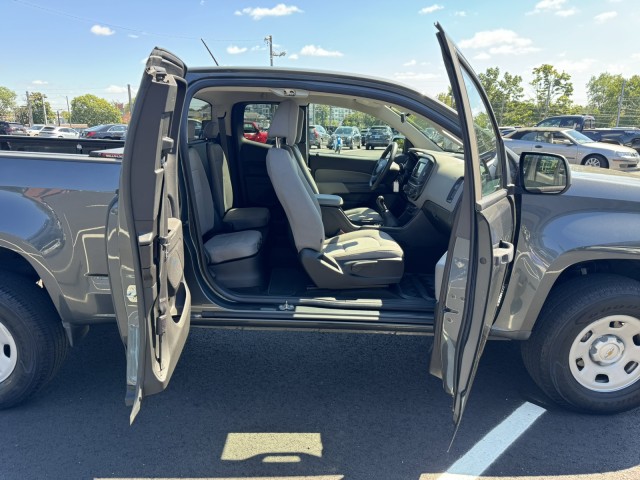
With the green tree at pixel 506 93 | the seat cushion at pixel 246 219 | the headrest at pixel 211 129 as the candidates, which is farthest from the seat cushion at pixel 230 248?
the green tree at pixel 506 93

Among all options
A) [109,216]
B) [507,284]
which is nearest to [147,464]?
[109,216]

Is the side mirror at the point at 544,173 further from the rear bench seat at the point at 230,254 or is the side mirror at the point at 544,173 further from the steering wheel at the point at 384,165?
the steering wheel at the point at 384,165

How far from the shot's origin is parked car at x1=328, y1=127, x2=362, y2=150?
4879mm

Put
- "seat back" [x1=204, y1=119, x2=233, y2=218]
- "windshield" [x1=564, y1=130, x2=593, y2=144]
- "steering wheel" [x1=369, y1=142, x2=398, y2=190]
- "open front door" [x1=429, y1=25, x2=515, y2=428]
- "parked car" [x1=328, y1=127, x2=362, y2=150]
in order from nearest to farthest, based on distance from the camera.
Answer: "open front door" [x1=429, y1=25, x2=515, y2=428], "seat back" [x1=204, y1=119, x2=233, y2=218], "steering wheel" [x1=369, y1=142, x2=398, y2=190], "parked car" [x1=328, y1=127, x2=362, y2=150], "windshield" [x1=564, y1=130, x2=593, y2=144]

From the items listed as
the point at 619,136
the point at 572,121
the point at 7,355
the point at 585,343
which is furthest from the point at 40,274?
the point at 619,136

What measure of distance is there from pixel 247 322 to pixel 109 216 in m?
0.90

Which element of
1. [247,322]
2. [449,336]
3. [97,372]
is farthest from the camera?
[97,372]

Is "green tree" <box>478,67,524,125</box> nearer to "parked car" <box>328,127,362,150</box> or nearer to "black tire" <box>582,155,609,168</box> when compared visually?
"black tire" <box>582,155,609,168</box>

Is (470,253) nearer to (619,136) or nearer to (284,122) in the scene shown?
(284,122)

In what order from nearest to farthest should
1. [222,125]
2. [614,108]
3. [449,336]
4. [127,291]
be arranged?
[127,291]
[449,336]
[222,125]
[614,108]

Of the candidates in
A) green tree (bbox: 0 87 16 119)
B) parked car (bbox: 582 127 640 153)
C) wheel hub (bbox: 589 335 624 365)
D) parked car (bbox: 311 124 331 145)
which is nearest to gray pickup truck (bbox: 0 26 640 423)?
wheel hub (bbox: 589 335 624 365)

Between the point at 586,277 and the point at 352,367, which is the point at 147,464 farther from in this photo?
the point at 586,277

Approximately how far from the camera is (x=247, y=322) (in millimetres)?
2461

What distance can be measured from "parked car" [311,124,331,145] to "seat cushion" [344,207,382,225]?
1.07 metres
